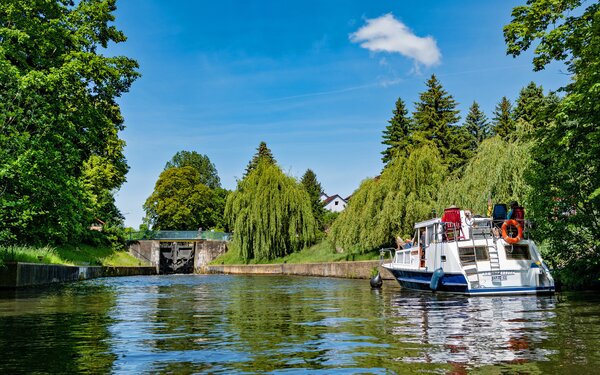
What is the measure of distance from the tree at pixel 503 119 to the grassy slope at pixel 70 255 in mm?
40170

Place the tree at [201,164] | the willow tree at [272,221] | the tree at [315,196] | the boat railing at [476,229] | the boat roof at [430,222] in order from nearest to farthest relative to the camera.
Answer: the boat railing at [476,229], the boat roof at [430,222], the willow tree at [272,221], the tree at [315,196], the tree at [201,164]

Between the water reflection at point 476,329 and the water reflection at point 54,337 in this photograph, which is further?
the water reflection at point 476,329

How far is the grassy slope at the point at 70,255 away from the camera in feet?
79.7

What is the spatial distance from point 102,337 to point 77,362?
2.56 metres

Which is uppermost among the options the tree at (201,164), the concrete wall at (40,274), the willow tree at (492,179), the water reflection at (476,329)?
the tree at (201,164)

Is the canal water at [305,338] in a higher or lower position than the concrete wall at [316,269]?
lower

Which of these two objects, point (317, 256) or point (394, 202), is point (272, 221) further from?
point (394, 202)

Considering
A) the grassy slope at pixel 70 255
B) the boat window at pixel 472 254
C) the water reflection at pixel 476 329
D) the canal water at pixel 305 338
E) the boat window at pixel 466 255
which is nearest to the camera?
the canal water at pixel 305 338

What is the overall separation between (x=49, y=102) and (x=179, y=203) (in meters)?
61.1

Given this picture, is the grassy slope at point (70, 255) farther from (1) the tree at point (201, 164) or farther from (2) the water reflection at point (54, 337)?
(1) the tree at point (201, 164)

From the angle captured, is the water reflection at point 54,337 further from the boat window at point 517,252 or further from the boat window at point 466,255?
the boat window at point 517,252

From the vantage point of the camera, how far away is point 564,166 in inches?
723

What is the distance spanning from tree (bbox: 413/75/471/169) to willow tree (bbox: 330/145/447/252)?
1701 centimetres

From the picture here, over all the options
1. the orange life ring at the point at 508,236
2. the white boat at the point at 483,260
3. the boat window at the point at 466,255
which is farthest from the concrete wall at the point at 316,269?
the orange life ring at the point at 508,236
